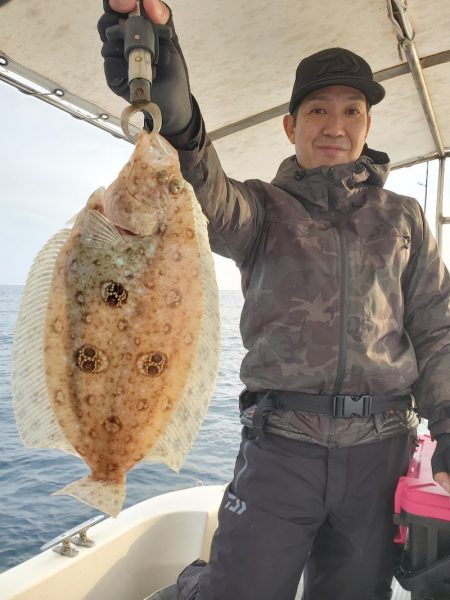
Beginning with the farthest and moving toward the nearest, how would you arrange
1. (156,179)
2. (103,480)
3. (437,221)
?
(437,221) < (156,179) < (103,480)

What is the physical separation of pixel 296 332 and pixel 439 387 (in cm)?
80

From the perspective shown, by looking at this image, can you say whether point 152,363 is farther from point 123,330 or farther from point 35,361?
point 35,361

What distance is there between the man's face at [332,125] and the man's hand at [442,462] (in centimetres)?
155

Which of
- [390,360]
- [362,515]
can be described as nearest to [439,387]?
[390,360]

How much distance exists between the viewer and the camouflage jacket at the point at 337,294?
2.53 m

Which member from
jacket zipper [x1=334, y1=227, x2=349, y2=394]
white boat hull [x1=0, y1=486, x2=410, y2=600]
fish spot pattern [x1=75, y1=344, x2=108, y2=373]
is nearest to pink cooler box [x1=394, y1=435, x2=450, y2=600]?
jacket zipper [x1=334, y1=227, x2=349, y2=394]

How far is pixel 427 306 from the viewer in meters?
2.83

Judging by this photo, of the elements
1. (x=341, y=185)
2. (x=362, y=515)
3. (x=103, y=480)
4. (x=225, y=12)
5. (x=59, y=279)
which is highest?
(x=225, y=12)

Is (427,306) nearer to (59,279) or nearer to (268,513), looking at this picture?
(268,513)

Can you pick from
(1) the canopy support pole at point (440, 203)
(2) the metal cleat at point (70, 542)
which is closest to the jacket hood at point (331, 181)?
(2) the metal cleat at point (70, 542)

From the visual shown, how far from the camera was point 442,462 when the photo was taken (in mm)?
2510

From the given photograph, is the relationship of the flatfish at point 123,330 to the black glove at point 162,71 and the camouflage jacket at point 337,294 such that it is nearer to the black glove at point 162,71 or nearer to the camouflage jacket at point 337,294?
the black glove at point 162,71

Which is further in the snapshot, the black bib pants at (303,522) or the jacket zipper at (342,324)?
the jacket zipper at (342,324)

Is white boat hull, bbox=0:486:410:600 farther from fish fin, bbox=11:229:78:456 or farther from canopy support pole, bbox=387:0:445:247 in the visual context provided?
canopy support pole, bbox=387:0:445:247
